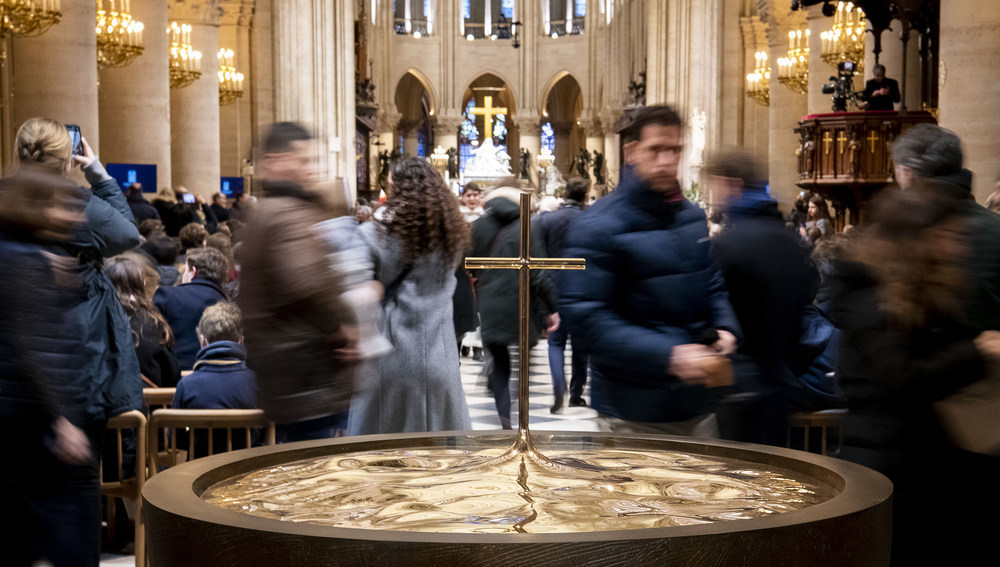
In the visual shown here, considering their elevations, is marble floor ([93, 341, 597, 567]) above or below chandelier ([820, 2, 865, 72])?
below

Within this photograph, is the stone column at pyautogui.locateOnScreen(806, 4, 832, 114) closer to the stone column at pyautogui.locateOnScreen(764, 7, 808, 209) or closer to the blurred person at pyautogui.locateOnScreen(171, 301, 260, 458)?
the stone column at pyautogui.locateOnScreen(764, 7, 808, 209)

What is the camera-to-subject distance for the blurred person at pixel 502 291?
7.60m

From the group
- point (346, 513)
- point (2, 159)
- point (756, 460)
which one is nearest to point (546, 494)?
point (346, 513)

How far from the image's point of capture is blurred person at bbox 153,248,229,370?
6645mm

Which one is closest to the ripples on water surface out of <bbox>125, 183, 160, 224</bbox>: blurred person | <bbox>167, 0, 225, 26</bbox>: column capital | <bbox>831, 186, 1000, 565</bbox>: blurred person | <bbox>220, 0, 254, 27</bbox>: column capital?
<bbox>831, 186, 1000, 565</bbox>: blurred person

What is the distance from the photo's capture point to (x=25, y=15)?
34.4ft

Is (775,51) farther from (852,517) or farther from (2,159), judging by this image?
(852,517)

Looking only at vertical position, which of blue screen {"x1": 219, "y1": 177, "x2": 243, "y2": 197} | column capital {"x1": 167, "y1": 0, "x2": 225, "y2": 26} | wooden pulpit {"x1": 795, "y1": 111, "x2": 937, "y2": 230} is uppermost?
column capital {"x1": 167, "y1": 0, "x2": 225, "y2": 26}

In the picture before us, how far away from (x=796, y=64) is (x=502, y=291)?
42.3 ft

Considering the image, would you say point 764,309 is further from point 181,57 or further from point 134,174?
point 181,57

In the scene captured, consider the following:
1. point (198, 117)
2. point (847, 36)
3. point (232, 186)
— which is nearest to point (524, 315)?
point (847, 36)

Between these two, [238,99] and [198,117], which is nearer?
[198,117]

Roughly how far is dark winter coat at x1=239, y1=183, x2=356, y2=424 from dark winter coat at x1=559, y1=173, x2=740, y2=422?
715mm

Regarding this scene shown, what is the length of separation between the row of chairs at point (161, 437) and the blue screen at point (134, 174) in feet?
31.4
